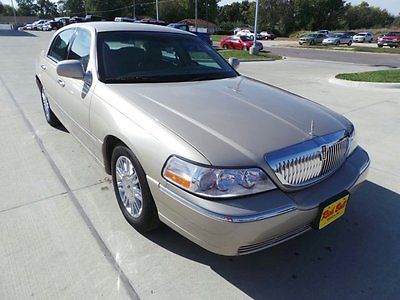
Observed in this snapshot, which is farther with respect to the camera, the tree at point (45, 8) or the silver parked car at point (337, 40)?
the tree at point (45, 8)

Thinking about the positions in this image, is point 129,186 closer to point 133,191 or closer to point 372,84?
point 133,191

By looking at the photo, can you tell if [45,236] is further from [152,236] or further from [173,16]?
[173,16]

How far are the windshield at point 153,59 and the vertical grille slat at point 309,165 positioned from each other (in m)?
1.49

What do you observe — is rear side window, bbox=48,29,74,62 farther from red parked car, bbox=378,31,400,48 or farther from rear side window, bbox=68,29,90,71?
red parked car, bbox=378,31,400,48

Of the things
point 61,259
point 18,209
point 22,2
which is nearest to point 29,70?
point 18,209

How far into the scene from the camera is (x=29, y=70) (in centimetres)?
1051

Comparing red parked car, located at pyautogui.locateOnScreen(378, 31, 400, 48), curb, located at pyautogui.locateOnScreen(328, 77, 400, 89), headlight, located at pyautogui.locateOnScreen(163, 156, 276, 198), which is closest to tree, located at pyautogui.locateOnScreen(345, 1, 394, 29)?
red parked car, located at pyautogui.locateOnScreen(378, 31, 400, 48)

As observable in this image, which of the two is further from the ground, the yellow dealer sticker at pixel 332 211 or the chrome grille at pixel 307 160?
the chrome grille at pixel 307 160

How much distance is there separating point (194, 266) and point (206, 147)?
92 cm

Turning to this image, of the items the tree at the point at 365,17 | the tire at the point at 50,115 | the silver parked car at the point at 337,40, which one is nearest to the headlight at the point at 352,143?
the tire at the point at 50,115

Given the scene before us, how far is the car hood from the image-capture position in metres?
2.02

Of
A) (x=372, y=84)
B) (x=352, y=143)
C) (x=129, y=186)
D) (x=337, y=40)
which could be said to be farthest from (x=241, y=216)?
(x=337, y=40)

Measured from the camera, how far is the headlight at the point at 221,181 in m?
1.90

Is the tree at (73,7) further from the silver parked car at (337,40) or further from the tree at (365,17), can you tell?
the silver parked car at (337,40)
